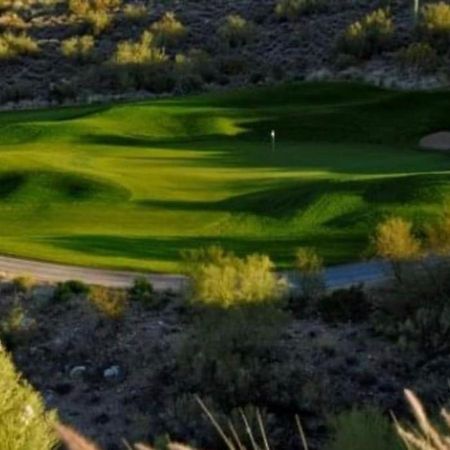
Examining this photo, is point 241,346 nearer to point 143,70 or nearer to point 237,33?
point 143,70

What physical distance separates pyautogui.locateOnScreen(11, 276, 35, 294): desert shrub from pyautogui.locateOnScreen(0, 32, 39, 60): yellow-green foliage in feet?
172

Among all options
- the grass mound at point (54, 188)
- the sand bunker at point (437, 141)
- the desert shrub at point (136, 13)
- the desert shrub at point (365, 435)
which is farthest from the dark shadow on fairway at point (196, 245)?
the desert shrub at point (136, 13)

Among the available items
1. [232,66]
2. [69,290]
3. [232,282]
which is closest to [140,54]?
[232,66]

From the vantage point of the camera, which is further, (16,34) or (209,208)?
(16,34)

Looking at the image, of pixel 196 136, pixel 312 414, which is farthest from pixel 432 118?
pixel 312 414

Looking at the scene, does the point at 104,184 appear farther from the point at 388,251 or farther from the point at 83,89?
the point at 83,89

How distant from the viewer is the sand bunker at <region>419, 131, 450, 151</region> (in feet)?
165

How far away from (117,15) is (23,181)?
51.4m

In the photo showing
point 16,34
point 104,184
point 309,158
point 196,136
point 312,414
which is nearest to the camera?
point 312,414

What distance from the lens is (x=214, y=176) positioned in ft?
127

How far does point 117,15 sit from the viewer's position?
86625 mm

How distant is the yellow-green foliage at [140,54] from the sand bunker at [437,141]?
25.0 meters

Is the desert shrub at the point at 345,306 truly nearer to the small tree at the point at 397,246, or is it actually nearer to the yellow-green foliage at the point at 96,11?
the small tree at the point at 397,246

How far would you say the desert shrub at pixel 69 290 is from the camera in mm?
24922
